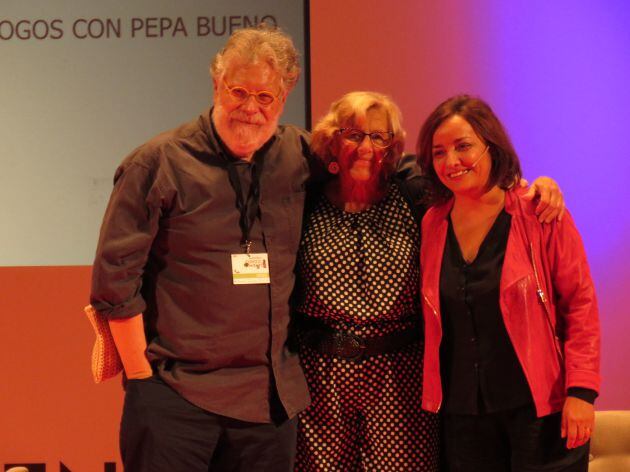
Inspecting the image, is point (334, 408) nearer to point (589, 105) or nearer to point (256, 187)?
point (256, 187)

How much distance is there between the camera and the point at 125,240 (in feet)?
6.42

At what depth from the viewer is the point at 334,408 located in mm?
2230

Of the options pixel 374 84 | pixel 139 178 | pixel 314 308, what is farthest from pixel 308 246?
pixel 374 84

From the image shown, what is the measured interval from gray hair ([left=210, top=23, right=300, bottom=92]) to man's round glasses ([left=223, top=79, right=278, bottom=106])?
0.06m

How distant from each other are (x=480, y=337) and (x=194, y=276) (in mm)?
815

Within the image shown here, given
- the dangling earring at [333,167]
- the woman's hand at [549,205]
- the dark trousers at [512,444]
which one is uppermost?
the dangling earring at [333,167]

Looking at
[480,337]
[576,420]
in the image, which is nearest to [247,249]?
[480,337]

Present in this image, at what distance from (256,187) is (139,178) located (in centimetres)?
33

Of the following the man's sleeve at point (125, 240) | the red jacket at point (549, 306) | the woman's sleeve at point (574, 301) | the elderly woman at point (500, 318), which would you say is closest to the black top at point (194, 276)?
the man's sleeve at point (125, 240)

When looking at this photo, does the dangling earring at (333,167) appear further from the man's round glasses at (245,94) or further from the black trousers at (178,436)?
the black trousers at (178,436)

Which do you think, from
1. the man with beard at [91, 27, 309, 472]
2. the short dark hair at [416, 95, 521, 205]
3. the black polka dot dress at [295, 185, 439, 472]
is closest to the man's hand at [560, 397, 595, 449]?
the black polka dot dress at [295, 185, 439, 472]

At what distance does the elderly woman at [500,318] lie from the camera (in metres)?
1.97

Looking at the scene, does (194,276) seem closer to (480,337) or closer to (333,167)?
(333,167)

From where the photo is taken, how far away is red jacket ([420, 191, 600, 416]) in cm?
196
